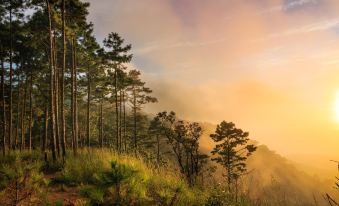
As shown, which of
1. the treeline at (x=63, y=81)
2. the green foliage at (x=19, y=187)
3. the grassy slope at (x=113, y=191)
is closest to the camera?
the green foliage at (x=19, y=187)

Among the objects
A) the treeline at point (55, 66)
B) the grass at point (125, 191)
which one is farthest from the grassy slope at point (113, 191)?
the treeline at point (55, 66)

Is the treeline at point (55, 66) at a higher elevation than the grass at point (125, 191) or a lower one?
higher

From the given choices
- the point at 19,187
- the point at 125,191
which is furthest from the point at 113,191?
the point at 19,187

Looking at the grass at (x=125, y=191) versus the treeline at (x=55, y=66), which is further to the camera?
the treeline at (x=55, y=66)

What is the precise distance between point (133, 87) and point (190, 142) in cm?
1622

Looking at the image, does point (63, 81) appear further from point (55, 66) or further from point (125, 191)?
point (125, 191)

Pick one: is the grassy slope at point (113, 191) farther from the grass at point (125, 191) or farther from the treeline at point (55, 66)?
the treeline at point (55, 66)

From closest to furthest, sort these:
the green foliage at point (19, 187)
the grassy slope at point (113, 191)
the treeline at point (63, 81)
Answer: the green foliage at point (19, 187) < the grassy slope at point (113, 191) < the treeline at point (63, 81)

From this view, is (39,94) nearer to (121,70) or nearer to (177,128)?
(121,70)

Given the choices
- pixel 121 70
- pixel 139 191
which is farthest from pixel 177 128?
pixel 139 191

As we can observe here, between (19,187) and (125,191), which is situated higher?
(19,187)

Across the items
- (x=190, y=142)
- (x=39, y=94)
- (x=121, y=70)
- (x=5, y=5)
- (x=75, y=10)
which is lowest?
(x=190, y=142)

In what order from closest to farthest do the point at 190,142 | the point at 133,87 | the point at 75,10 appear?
1. the point at 75,10
2. the point at 190,142
3. the point at 133,87

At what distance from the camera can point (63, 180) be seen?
12.1 metres
